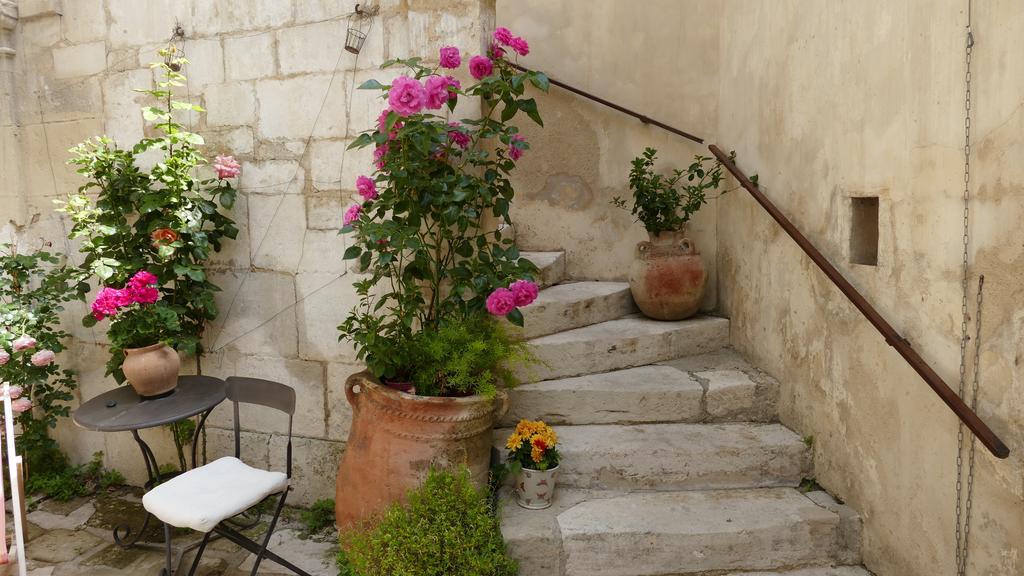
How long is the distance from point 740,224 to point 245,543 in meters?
2.83

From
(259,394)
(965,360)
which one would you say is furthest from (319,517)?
(965,360)

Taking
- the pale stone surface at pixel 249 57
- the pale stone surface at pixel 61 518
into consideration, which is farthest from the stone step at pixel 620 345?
the pale stone surface at pixel 61 518

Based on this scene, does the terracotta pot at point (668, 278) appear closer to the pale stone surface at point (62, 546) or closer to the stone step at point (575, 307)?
the stone step at point (575, 307)

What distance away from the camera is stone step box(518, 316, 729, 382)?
298 cm

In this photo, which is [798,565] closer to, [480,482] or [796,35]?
[480,482]

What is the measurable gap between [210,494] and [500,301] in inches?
47.2

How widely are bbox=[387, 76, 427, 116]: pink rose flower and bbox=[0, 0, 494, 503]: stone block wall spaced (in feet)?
1.62

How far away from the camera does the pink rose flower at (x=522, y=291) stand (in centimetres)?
221

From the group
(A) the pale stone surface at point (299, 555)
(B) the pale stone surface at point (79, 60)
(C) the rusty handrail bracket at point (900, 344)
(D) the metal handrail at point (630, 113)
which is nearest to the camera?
Answer: (C) the rusty handrail bracket at point (900, 344)

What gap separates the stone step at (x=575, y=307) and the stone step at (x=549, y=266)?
0.06m

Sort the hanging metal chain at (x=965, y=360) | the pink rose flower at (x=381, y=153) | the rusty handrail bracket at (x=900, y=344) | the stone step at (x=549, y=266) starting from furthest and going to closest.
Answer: the stone step at (x=549, y=266) < the pink rose flower at (x=381, y=153) < the hanging metal chain at (x=965, y=360) < the rusty handrail bracket at (x=900, y=344)

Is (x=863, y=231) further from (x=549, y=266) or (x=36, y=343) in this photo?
(x=36, y=343)

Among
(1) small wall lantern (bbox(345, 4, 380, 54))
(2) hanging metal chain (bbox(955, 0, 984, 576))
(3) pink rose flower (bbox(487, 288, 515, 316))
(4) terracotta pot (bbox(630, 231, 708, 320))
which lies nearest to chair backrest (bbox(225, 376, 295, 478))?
(3) pink rose flower (bbox(487, 288, 515, 316))

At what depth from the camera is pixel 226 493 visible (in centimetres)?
213
